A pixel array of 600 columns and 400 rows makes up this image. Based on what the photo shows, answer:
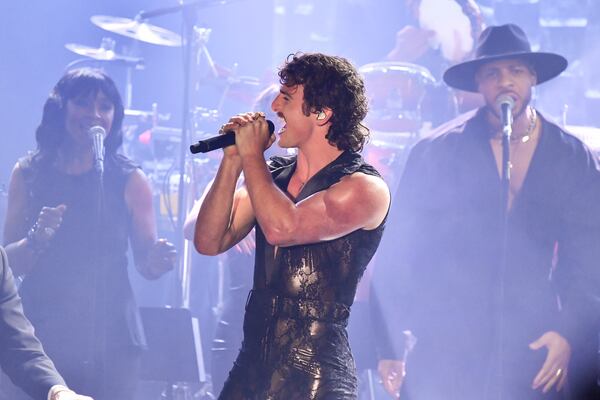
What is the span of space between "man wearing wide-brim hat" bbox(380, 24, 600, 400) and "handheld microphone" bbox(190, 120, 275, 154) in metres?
2.80

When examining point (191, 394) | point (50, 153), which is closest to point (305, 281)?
point (50, 153)

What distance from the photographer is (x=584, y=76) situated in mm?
7879

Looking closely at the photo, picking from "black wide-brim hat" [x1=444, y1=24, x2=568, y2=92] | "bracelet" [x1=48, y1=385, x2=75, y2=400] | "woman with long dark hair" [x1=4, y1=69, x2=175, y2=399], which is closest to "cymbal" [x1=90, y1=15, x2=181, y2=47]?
"woman with long dark hair" [x1=4, y1=69, x2=175, y2=399]

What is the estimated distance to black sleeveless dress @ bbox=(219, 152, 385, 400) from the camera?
2.52m

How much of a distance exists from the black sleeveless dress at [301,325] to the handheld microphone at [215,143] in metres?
0.33

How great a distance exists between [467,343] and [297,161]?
8.92 ft

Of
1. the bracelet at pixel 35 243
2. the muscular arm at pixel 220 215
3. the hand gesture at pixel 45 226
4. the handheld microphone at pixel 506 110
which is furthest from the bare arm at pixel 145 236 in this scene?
the muscular arm at pixel 220 215

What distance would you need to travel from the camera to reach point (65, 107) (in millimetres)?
5582

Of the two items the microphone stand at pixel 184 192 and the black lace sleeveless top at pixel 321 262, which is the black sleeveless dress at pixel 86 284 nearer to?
the microphone stand at pixel 184 192

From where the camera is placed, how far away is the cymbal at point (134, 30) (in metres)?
8.57

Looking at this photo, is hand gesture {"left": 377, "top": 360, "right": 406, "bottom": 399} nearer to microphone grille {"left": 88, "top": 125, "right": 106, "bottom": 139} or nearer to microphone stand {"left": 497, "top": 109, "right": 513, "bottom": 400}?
microphone stand {"left": 497, "top": 109, "right": 513, "bottom": 400}

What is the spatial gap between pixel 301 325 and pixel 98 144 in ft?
9.90

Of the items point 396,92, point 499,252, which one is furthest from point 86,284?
point 396,92

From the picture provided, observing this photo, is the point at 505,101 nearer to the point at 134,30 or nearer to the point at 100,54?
the point at 134,30
